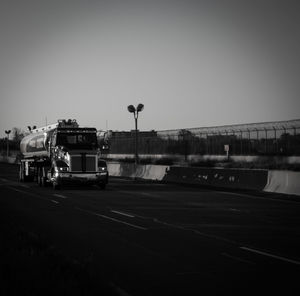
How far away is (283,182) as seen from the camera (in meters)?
29.0

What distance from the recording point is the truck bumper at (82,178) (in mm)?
32344

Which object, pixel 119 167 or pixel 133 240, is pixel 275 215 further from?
pixel 119 167

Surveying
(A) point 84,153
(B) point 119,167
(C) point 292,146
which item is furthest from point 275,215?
(C) point 292,146

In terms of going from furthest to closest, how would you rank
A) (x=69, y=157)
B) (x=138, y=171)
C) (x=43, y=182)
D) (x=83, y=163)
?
(x=138, y=171) → (x=43, y=182) → (x=83, y=163) → (x=69, y=157)

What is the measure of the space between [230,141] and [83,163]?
32519 millimetres

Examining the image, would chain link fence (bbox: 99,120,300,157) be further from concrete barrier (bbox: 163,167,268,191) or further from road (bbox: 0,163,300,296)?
road (bbox: 0,163,300,296)

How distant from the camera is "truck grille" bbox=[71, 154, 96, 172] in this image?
32.6 m

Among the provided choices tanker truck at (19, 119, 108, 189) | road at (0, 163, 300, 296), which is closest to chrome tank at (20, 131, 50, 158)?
tanker truck at (19, 119, 108, 189)

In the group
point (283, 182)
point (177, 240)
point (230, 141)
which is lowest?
point (177, 240)

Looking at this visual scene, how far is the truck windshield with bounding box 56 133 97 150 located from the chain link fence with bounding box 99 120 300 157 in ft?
47.1

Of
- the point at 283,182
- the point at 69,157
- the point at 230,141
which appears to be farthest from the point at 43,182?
the point at 230,141

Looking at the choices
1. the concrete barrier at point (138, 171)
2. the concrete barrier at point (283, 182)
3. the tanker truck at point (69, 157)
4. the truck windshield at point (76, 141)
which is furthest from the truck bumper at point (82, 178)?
the concrete barrier at point (138, 171)

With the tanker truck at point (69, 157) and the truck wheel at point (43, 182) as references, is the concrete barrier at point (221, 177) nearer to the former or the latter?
the tanker truck at point (69, 157)

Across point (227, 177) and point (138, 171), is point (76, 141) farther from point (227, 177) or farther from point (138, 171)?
point (138, 171)
